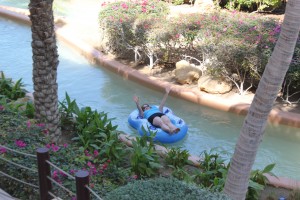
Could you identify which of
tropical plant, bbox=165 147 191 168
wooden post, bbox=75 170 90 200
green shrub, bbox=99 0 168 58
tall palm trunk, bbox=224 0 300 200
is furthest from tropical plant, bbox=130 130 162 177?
green shrub, bbox=99 0 168 58

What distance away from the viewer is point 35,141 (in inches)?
222

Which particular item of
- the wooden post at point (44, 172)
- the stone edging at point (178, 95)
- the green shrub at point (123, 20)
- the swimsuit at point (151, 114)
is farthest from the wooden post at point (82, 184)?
the green shrub at point (123, 20)

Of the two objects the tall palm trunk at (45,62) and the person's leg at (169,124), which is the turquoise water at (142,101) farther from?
the tall palm trunk at (45,62)

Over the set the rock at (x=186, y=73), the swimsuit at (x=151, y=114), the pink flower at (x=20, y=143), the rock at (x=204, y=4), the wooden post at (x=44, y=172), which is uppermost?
the rock at (x=204, y=4)

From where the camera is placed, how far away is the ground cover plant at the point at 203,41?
9.19m

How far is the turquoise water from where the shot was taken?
7.87 metres

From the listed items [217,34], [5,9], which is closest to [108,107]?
[217,34]

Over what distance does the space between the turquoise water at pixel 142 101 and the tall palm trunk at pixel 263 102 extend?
3.27 m

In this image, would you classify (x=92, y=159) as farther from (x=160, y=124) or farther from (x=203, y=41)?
(x=203, y=41)

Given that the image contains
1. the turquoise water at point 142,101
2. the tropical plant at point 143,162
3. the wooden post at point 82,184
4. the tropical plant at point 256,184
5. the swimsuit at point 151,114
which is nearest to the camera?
the wooden post at point 82,184

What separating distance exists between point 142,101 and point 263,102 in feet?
20.5

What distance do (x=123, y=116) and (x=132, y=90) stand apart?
1.55 meters

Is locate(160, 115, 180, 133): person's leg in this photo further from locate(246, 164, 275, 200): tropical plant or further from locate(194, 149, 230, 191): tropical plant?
locate(246, 164, 275, 200): tropical plant

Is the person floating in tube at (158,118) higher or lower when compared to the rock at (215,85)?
lower
